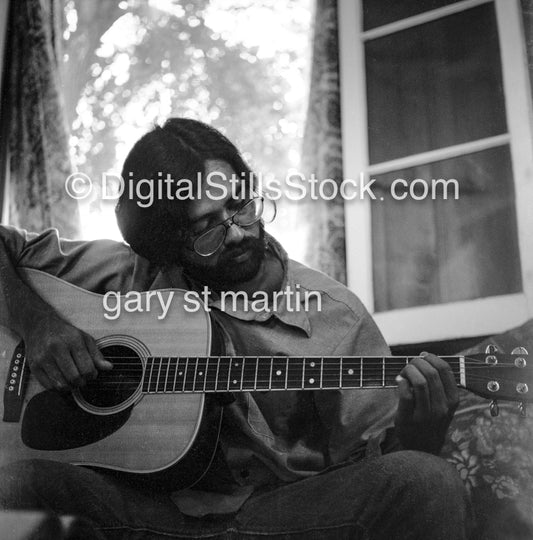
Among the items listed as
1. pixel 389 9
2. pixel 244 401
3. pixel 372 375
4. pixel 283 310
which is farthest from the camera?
pixel 389 9

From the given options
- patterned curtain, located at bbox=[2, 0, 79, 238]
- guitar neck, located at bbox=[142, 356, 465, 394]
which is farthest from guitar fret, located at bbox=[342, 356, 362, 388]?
patterned curtain, located at bbox=[2, 0, 79, 238]

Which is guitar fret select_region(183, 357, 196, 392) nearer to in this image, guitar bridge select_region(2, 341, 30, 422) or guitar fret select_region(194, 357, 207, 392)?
guitar fret select_region(194, 357, 207, 392)

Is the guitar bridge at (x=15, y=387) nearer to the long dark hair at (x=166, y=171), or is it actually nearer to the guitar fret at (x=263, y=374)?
the long dark hair at (x=166, y=171)

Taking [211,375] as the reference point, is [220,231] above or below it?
above

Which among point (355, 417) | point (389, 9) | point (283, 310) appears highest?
point (389, 9)

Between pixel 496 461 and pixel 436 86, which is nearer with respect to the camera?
pixel 496 461

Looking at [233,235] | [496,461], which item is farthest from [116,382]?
[496,461]

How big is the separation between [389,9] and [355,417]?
100 cm

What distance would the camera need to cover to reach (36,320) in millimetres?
1781

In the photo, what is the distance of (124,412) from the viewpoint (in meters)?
1.64

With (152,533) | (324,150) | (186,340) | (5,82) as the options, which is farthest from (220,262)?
(5,82)

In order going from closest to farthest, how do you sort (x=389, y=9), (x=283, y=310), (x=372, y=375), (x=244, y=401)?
(x=372, y=375), (x=244, y=401), (x=283, y=310), (x=389, y=9)

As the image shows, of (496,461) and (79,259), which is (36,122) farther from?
(496,461)

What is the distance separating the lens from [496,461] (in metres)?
1.61
